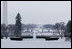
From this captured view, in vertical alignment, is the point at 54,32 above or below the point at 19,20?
below

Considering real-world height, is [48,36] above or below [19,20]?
below

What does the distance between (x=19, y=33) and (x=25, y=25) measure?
82cm

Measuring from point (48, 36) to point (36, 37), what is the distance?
756 mm

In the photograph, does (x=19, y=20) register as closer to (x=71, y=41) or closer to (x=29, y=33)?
(x=29, y=33)

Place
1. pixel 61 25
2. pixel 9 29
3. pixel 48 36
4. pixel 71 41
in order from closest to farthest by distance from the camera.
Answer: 1. pixel 71 41
2. pixel 61 25
3. pixel 48 36
4. pixel 9 29

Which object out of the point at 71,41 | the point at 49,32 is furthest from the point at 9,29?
the point at 71,41

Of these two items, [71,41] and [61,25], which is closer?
[71,41]

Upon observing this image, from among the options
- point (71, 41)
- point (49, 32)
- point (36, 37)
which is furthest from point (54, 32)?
point (71, 41)

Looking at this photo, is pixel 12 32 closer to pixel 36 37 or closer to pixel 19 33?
pixel 19 33

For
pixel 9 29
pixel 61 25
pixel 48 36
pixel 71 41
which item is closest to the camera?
pixel 71 41

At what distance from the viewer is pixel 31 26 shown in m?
9.18

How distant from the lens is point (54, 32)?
9477mm

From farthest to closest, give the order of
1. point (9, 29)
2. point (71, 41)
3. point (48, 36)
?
point (9, 29) → point (48, 36) → point (71, 41)

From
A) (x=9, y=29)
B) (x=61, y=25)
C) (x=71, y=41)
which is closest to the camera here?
(x=71, y=41)
